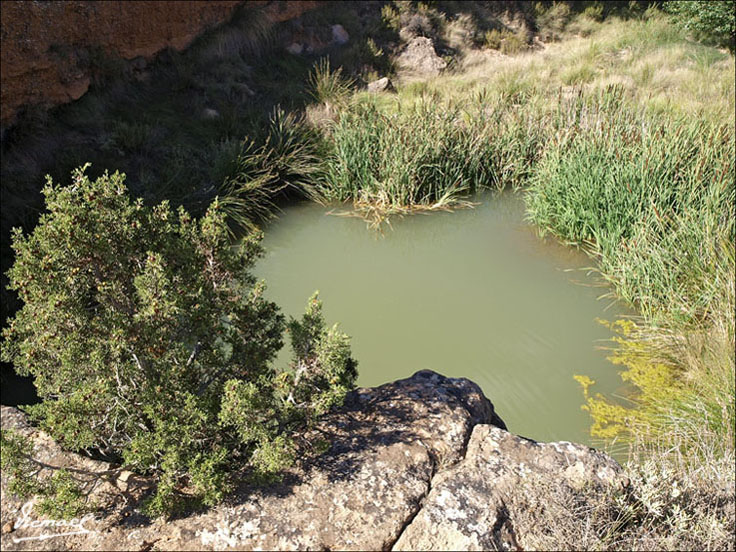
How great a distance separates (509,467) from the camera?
217 centimetres

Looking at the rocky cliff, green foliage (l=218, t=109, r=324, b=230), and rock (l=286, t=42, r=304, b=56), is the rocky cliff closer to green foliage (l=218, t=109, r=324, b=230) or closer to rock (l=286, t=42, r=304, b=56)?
green foliage (l=218, t=109, r=324, b=230)

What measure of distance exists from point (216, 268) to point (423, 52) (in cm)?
848

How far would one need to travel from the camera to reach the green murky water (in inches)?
146

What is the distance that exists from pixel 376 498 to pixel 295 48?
902 centimetres

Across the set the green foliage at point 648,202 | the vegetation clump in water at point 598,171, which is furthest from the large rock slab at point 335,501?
the green foliage at point 648,202

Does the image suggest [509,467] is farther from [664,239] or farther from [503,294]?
[664,239]

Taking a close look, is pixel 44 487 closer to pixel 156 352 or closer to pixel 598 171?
pixel 156 352

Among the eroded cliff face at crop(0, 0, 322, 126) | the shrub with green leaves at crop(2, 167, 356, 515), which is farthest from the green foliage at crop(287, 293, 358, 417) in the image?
the eroded cliff face at crop(0, 0, 322, 126)

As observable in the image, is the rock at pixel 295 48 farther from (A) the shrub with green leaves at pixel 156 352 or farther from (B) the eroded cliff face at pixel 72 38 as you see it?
(A) the shrub with green leaves at pixel 156 352

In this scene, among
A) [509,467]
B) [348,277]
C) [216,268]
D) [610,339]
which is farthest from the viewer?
[348,277]

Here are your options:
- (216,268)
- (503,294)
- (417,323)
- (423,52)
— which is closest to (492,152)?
(503,294)

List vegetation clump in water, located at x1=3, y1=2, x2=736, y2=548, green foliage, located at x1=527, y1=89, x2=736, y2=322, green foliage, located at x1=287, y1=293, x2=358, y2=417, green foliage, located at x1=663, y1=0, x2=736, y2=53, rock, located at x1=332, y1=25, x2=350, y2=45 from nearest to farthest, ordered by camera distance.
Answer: green foliage, located at x1=287, y1=293, x2=358, y2=417 → vegetation clump in water, located at x1=3, y1=2, x2=736, y2=548 → green foliage, located at x1=527, y1=89, x2=736, y2=322 → rock, located at x1=332, y1=25, x2=350, y2=45 → green foliage, located at x1=663, y1=0, x2=736, y2=53

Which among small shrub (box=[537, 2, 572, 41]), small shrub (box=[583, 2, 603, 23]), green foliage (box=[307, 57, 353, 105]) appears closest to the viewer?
green foliage (box=[307, 57, 353, 105])

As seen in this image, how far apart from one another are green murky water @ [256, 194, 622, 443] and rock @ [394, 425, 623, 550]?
1.10 metres
